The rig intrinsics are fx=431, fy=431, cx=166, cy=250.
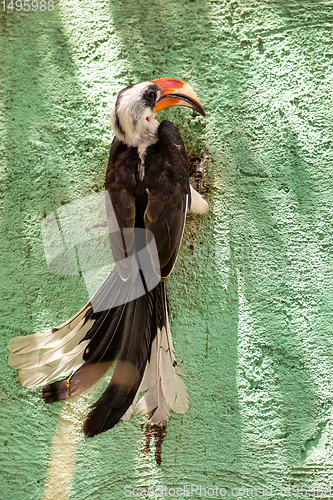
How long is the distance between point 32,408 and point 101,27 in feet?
5.73

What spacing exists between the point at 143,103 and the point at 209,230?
2.01 feet

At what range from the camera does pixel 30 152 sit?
202 centimetres

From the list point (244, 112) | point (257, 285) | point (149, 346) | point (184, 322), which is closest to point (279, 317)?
point (257, 285)

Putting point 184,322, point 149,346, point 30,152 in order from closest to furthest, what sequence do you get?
point 149,346, point 184,322, point 30,152

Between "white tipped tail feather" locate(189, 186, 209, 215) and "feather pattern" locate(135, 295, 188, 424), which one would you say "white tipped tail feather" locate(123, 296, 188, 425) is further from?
"white tipped tail feather" locate(189, 186, 209, 215)

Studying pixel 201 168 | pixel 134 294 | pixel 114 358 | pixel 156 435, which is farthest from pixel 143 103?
pixel 156 435

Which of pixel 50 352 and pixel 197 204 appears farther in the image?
pixel 197 204

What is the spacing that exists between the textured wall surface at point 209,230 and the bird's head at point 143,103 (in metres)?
0.17

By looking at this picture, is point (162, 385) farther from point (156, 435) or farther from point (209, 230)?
point (209, 230)

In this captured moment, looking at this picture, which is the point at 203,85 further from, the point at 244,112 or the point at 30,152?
the point at 30,152

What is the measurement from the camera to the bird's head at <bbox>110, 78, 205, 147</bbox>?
5.87 ft

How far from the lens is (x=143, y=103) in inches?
70.8

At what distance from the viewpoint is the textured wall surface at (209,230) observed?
177 cm

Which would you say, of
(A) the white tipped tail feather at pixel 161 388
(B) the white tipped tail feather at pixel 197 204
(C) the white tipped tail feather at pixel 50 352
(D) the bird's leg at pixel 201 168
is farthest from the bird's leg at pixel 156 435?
(D) the bird's leg at pixel 201 168
